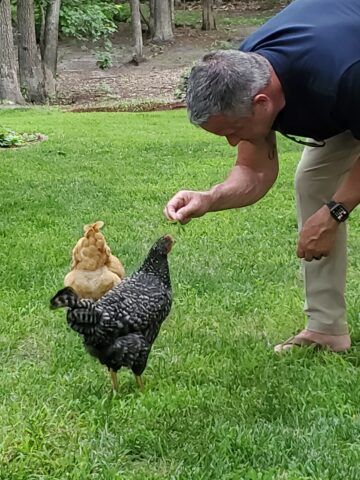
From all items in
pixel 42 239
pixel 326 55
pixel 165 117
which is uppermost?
pixel 326 55

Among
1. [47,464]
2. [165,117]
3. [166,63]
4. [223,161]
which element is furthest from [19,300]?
[166,63]

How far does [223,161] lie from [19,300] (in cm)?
486

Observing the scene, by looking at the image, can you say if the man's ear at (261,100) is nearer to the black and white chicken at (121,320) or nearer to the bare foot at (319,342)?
the black and white chicken at (121,320)

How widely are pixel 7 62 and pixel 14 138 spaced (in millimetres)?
6723

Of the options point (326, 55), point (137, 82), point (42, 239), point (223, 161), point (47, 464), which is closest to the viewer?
point (47, 464)

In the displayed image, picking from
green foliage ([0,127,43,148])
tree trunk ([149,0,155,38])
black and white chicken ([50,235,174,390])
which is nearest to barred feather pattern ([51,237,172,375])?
black and white chicken ([50,235,174,390])

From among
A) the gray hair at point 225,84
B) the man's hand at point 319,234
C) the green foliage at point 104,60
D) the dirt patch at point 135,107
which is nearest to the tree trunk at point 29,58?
the dirt patch at point 135,107

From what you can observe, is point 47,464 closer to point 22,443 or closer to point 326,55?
point 22,443

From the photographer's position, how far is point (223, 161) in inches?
347

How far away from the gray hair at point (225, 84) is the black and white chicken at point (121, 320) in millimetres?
733

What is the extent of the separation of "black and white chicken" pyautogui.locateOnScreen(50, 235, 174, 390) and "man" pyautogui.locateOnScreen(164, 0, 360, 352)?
34cm

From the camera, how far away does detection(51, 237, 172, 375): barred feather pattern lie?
2848 millimetres

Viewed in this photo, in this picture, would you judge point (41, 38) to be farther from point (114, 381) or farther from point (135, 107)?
point (114, 381)

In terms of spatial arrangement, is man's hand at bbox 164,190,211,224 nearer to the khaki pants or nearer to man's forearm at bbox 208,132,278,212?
man's forearm at bbox 208,132,278,212
